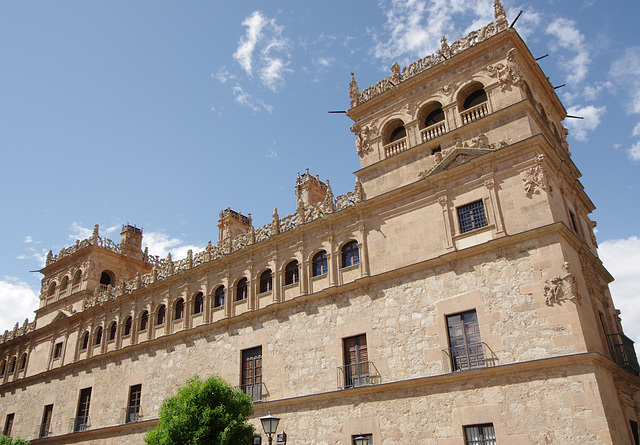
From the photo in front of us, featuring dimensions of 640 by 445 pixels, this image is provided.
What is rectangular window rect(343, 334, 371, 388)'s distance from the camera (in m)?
19.6

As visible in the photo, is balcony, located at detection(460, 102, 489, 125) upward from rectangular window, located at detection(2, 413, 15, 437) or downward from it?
upward

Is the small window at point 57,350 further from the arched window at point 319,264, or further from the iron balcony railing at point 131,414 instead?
the arched window at point 319,264

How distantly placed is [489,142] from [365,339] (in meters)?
8.46

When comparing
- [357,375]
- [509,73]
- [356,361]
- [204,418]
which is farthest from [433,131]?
[204,418]

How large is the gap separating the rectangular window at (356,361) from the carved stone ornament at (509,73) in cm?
1062

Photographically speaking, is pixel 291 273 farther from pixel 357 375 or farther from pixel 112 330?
pixel 112 330

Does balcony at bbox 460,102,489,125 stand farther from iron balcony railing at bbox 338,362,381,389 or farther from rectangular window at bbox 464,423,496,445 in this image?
rectangular window at bbox 464,423,496,445

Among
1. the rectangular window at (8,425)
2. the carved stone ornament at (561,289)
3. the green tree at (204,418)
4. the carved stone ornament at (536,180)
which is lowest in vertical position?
the green tree at (204,418)

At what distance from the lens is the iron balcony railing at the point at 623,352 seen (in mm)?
18281

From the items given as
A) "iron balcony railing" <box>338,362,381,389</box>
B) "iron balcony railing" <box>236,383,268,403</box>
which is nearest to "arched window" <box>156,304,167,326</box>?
"iron balcony railing" <box>236,383,268,403</box>

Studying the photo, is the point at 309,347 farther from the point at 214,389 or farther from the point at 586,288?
the point at 586,288

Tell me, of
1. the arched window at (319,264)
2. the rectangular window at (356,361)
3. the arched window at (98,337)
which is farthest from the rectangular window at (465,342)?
the arched window at (98,337)

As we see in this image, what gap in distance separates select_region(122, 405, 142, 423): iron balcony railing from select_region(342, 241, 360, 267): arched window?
42.9 ft

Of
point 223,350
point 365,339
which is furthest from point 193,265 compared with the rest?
point 365,339
